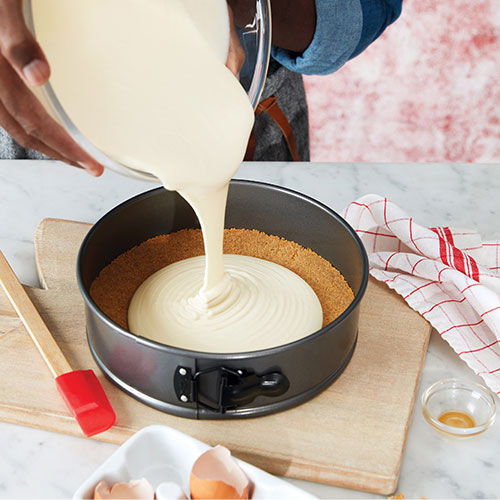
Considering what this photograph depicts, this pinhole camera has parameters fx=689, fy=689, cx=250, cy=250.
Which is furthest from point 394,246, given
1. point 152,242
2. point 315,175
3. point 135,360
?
point 135,360

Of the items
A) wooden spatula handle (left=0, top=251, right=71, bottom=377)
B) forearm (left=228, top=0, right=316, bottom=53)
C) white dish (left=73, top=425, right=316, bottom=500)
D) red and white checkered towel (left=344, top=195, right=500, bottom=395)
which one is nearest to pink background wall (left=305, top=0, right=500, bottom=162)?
forearm (left=228, top=0, right=316, bottom=53)

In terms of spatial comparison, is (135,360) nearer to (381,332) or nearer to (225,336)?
(225,336)

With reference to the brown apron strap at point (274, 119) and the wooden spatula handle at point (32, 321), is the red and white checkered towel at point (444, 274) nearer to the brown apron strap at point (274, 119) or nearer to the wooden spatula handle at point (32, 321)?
the brown apron strap at point (274, 119)

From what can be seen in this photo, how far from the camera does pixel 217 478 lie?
87 centimetres

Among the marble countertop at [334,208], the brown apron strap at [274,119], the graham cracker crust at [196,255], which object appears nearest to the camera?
the marble countertop at [334,208]

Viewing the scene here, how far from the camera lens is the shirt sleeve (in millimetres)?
1550

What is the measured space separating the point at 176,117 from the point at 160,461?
0.48 m

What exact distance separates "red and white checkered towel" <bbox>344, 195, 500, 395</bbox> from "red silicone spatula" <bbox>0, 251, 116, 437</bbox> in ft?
1.90

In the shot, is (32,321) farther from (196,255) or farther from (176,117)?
(176,117)

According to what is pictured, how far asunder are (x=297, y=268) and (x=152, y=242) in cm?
31

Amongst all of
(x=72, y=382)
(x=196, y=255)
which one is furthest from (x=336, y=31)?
(x=72, y=382)

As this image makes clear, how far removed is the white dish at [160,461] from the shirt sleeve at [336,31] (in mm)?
962

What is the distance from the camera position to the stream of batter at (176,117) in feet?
2.77

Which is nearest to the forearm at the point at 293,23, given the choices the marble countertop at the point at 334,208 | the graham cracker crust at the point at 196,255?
the marble countertop at the point at 334,208
